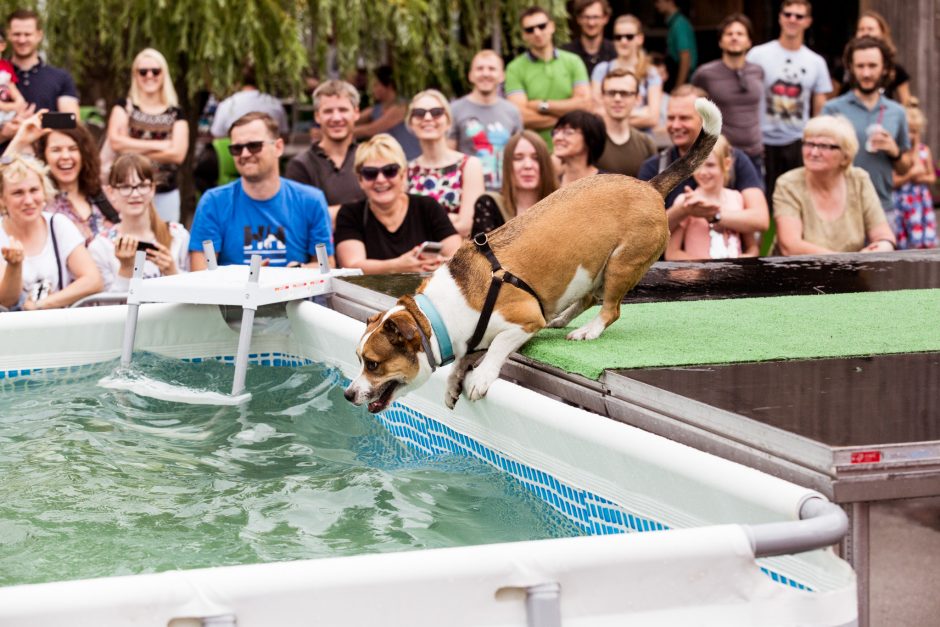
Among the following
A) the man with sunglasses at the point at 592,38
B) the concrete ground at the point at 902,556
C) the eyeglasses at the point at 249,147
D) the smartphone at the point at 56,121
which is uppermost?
the man with sunglasses at the point at 592,38

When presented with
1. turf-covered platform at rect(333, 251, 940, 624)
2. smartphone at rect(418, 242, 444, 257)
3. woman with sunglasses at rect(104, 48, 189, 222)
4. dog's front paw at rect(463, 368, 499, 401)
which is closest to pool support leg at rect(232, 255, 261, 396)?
turf-covered platform at rect(333, 251, 940, 624)

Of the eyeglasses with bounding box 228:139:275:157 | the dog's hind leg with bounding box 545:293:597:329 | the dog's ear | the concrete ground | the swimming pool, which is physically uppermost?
the eyeglasses with bounding box 228:139:275:157

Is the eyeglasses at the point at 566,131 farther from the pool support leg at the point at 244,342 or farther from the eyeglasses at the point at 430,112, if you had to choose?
the pool support leg at the point at 244,342

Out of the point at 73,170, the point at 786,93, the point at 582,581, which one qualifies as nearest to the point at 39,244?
the point at 73,170

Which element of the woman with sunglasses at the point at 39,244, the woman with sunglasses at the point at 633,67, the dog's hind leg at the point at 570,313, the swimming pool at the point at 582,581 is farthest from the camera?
the woman with sunglasses at the point at 633,67

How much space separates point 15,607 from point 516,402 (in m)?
1.79

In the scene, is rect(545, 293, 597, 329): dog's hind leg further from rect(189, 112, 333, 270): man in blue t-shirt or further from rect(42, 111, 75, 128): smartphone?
rect(42, 111, 75, 128): smartphone

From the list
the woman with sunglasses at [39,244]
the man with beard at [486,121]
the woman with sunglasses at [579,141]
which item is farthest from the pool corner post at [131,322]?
the man with beard at [486,121]

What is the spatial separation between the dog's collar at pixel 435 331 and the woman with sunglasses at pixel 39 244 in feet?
9.78

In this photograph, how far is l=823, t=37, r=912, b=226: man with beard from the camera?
7.88 meters

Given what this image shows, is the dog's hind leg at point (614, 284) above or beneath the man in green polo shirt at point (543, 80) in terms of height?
beneath

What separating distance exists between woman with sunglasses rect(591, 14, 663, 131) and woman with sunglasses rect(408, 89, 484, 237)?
7.17ft

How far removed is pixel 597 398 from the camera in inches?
135

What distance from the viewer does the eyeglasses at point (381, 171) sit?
6188mm
